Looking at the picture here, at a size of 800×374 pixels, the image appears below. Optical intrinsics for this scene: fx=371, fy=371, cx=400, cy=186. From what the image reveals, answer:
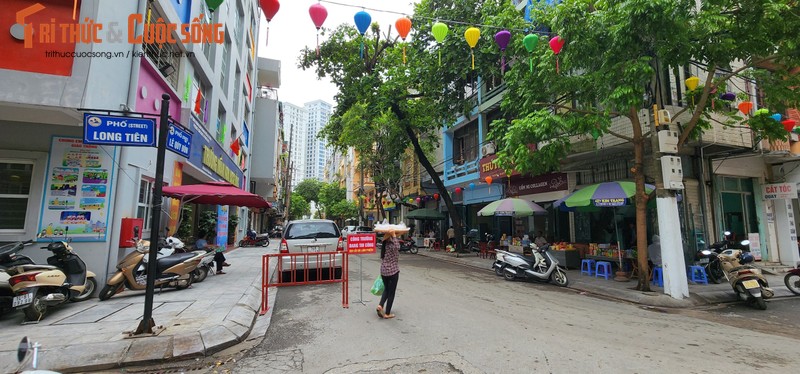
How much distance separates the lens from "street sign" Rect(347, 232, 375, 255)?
7309mm

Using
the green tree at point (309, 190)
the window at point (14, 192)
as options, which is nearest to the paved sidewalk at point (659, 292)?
the window at point (14, 192)

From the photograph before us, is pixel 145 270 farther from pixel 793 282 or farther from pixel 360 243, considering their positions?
pixel 793 282

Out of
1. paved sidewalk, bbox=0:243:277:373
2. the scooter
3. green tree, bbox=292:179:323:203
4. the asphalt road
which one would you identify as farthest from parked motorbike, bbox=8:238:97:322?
green tree, bbox=292:179:323:203

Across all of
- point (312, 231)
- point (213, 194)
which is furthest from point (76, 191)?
point (312, 231)

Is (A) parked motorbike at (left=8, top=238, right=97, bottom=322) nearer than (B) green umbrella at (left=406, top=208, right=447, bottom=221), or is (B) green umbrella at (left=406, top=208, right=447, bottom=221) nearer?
(A) parked motorbike at (left=8, top=238, right=97, bottom=322)

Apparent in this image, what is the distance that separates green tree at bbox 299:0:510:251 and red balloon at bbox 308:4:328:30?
8.46m

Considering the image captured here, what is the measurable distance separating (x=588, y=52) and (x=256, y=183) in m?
30.6

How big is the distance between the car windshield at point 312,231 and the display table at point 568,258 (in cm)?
799

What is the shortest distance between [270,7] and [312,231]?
5.30 metres

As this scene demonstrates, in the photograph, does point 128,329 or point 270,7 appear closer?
point 128,329

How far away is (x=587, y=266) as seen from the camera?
1233 centimetres

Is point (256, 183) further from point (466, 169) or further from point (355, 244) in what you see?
point (355, 244)

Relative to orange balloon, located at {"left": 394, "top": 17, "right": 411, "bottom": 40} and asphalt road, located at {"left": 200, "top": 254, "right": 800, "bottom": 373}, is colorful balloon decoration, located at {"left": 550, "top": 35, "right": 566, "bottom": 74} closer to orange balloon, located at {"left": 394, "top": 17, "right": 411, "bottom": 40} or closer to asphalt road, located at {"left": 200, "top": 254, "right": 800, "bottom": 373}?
orange balloon, located at {"left": 394, "top": 17, "right": 411, "bottom": 40}

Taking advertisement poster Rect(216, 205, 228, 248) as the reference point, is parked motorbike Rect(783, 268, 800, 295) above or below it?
below
